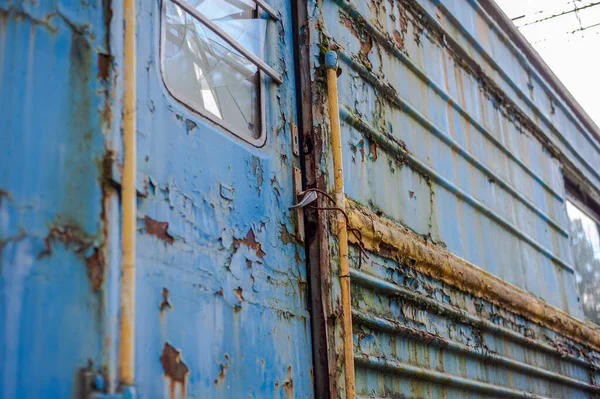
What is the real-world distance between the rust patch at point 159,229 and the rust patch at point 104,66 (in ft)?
1.04

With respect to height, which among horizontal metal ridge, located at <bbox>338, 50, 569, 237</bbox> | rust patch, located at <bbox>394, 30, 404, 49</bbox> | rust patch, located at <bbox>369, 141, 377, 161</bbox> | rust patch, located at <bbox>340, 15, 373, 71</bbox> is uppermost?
rust patch, located at <bbox>394, 30, 404, 49</bbox>

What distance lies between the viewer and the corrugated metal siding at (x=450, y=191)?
2371mm

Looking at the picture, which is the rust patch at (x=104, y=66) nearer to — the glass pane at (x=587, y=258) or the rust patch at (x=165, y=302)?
the rust patch at (x=165, y=302)

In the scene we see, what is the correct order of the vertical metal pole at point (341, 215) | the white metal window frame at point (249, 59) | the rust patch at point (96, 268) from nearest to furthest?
the rust patch at point (96, 268) < the white metal window frame at point (249, 59) < the vertical metal pole at point (341, 215)

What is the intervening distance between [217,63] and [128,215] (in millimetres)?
758

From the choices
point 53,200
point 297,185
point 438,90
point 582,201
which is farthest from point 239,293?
point 582,201

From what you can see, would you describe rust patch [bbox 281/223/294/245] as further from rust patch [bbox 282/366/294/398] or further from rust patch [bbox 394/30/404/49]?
rust patch [bbox 394/30/404/49]

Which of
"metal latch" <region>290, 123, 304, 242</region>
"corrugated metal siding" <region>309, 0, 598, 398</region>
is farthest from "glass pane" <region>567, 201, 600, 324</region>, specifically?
"metal latch" <region>290, 123, 304, 242</region>

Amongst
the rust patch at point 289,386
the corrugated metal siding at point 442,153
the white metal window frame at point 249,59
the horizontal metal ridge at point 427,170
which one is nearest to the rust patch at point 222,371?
the rust patch at point 289,386

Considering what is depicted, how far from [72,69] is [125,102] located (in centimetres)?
12

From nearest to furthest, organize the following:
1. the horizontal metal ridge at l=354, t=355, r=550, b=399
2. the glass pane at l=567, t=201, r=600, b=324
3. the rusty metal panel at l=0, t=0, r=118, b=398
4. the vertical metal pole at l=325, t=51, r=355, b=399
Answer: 1. the rusty metal panel at l=0, t=0, r=118, b=398
2. the vertical metal pole at l=325, t=51, r=355, b=399
3. the horizontal metal ridge at l=354, t=355, r=550, b=399
4. the glass pane at l=567, t=201, r=600, b=324

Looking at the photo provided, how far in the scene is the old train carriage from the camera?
1237 mm

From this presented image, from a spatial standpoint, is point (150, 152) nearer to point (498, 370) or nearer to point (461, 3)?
point (498, 370)

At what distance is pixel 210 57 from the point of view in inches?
74.5
